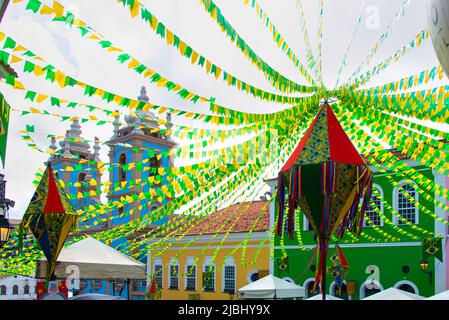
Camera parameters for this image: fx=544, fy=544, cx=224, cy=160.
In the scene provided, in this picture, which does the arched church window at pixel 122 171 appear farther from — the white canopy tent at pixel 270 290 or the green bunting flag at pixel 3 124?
the green bunting flag at pixel 3 124

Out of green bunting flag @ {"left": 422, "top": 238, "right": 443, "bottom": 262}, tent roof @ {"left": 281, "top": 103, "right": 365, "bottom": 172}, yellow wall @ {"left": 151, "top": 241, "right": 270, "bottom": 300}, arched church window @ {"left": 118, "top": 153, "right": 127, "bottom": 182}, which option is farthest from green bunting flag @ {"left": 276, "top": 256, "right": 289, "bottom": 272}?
tent roof @ {"left": 281, "top": 103, "right": 365, "bottom": 172}

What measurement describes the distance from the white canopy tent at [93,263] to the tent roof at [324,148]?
5.16 m

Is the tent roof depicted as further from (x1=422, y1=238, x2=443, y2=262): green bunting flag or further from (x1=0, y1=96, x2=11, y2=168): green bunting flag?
(x1=422, y1=238, x2=443, y2=262): green bunting flag

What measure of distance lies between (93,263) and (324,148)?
218 inches

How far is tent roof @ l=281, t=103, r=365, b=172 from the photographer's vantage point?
4289 millimetres

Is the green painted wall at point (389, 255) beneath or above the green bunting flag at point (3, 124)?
beneath

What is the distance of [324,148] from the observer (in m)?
4.33

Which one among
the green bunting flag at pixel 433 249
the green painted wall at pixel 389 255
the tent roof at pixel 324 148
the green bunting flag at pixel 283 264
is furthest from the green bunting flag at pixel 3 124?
the green bunting flag at pixel 283 264

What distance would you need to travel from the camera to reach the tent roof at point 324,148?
14.1ft

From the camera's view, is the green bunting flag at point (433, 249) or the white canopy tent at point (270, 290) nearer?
the white canopy tent at point (270, 290)

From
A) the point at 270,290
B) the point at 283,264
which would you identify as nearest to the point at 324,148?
the point at 270,290

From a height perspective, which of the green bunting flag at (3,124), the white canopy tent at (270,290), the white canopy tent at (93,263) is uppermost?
the green bunting flag at (3,124)

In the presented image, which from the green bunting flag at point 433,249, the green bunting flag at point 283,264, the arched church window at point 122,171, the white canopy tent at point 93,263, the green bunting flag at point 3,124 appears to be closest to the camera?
the green bunting flag at point 3,124

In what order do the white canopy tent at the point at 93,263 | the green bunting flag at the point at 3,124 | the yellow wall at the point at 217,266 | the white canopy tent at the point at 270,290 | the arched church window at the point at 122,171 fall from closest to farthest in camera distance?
the green bunting flag at the point at 3,124, the white canopy tent at the point at 93,263, the white canopy tent at the point at 270,290, the yellow wall at the point at 217,266, the arched church window at the point at 122,171
